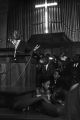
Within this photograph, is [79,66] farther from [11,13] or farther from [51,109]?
[51,109]

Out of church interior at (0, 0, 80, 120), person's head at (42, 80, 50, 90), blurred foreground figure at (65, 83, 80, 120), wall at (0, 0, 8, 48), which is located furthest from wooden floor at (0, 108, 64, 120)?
wall at (0, 0, 8, 48)

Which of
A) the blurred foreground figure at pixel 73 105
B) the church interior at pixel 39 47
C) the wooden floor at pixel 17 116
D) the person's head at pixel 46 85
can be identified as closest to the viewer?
the blurred foreground figure at pixel 73 105

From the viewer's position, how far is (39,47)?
1052 centimetres

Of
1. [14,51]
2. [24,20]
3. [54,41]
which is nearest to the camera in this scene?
[14,51]

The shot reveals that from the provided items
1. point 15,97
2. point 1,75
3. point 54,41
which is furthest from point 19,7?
point 15,97

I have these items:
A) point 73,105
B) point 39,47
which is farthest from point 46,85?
point 73,105

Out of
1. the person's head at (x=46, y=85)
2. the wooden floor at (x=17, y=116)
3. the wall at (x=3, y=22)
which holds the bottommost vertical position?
the wooden floor at (x=17, y=116)

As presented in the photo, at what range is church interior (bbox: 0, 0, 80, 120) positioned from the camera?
647 cm

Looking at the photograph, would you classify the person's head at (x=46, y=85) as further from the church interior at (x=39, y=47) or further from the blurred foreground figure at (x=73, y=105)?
the blurred foreground figure at (x=73, y=105)

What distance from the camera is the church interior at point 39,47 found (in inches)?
255

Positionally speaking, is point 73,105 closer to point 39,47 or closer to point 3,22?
point 39,47

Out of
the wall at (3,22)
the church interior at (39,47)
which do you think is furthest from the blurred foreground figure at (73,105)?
the wall at (3,22)

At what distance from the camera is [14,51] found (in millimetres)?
7004

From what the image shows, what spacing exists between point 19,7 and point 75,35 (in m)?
3.21
